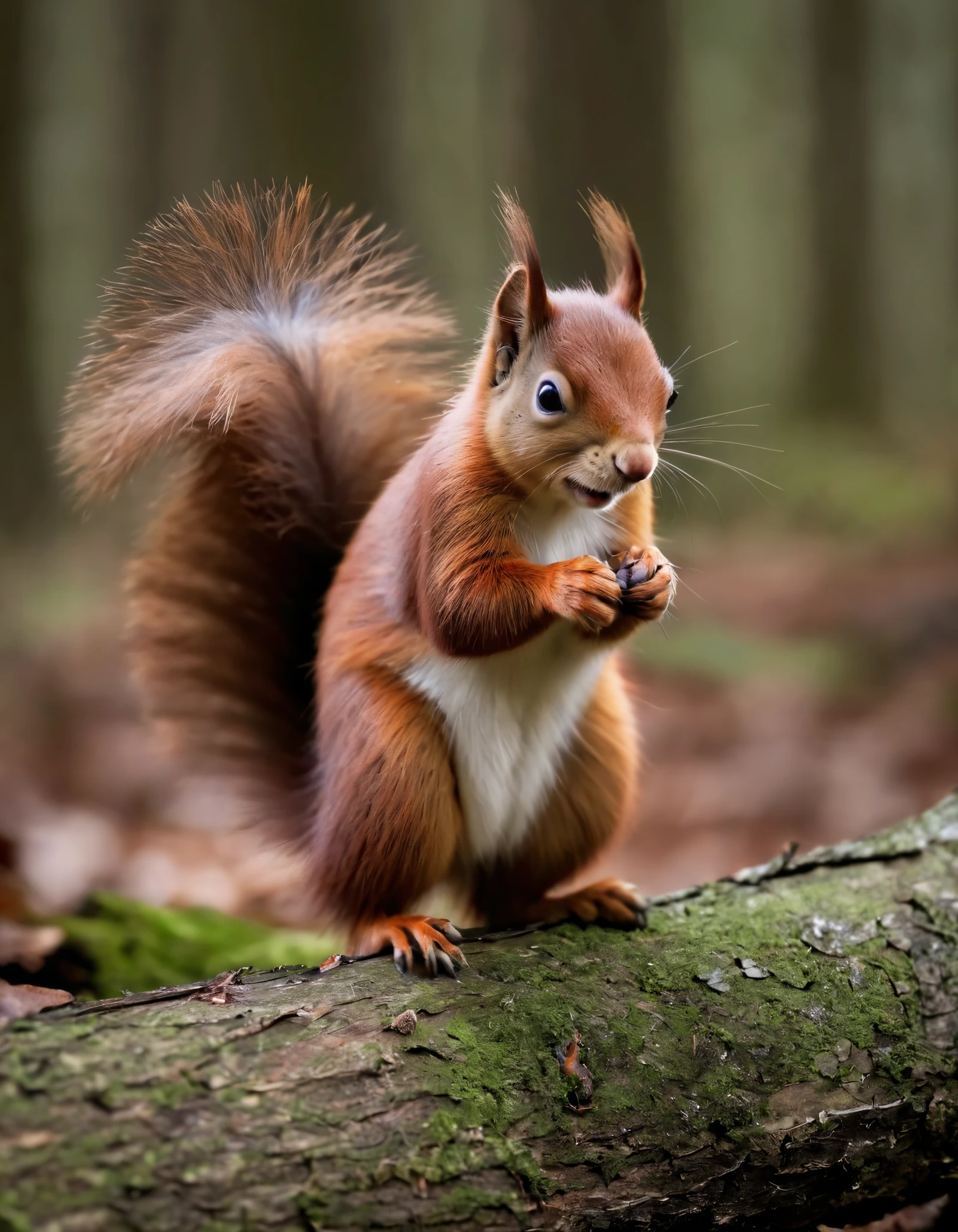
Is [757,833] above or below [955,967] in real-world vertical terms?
above

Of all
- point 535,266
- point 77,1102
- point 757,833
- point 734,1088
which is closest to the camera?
point 77,1102

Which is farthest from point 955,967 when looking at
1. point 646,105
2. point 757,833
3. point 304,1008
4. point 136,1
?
point 136,1

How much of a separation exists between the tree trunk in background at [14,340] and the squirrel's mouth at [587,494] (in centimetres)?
473

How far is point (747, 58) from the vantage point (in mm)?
6176

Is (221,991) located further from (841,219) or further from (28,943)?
(841,219)

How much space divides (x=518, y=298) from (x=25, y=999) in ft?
3.65

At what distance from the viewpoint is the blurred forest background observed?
4492 millimetres

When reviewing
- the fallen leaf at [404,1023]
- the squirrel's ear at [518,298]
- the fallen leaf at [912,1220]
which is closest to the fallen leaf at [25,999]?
the fallen leaf at [404,1023]

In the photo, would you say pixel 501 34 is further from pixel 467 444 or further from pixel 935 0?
pixel 467 444

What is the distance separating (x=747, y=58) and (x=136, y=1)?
3355 millimetres

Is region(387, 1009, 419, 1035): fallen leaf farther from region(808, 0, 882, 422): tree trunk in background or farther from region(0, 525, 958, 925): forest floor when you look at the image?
region(808, 0, 882, 422): tree trunk in background

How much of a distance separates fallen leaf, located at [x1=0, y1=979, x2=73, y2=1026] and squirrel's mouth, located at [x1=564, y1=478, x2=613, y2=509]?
87 cm

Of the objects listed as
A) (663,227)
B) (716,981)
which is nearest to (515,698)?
(716,981)

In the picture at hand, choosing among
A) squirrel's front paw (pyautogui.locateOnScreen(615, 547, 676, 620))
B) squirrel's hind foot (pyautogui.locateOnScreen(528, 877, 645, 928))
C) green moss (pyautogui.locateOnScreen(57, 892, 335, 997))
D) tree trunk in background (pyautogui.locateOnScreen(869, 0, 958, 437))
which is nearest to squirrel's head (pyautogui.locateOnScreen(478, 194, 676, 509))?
squirrel's front paw (pyautogui.locateOnScreen(615, 547, 676, 620))
